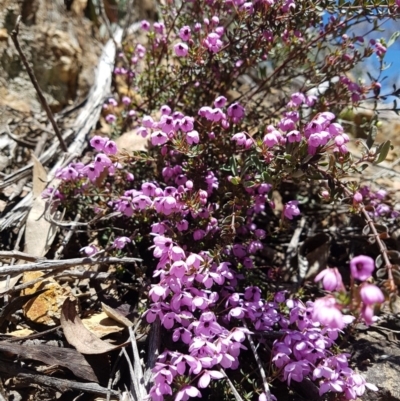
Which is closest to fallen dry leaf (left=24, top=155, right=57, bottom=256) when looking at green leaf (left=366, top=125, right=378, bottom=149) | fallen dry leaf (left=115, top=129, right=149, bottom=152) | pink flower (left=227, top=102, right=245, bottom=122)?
fallen dry leaf (left=115, top=129, right=149, bottom=152)

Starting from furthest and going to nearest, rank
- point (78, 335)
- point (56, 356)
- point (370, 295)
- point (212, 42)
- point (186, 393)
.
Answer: point (212, 42), point (78, 335), point (56, 356), point (186, 393), point (370, 295)

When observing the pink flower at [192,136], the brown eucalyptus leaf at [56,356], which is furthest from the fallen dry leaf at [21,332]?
the pink flower at [192,136]

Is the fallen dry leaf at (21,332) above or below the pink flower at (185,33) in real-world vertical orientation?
below

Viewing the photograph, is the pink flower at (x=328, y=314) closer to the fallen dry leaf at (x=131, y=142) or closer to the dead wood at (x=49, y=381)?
the dead wood at (x=49, y=381)

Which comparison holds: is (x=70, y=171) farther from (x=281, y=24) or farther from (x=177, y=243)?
(x=281, y=24)

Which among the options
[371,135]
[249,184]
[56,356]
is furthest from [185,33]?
[56,356]

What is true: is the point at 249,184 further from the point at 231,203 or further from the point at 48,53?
the point at 48,53
